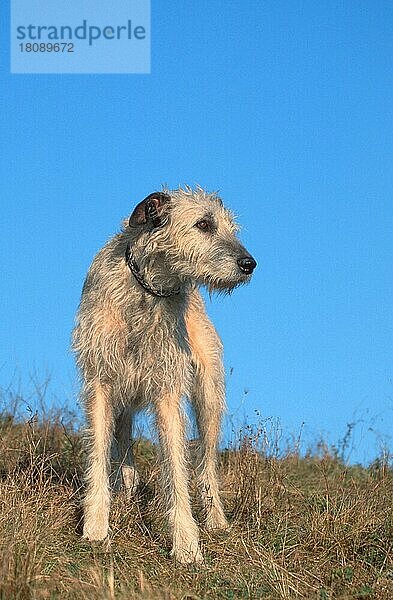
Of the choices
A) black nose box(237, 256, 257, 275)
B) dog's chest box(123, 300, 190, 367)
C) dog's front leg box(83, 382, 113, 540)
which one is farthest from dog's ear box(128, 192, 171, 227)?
dog's front leg box(83, 382, 113, 540)

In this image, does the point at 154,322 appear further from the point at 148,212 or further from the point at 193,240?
the point at 148,212

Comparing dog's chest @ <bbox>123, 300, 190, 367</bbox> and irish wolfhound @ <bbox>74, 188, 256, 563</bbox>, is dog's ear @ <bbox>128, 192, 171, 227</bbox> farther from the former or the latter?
dog's chest @ <bbox>123, 300, 190, 367</bbox>

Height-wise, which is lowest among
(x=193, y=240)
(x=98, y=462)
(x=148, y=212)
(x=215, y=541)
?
(x=215, y=541)

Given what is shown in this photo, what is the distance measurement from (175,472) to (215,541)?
773mm

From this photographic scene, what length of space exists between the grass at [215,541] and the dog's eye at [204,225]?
2.64 meters

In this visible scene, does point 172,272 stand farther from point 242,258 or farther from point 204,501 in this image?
point 204,501

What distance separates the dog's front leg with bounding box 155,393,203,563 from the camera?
8.19 meters

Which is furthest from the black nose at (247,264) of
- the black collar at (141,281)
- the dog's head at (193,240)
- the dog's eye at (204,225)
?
the black collar at (141,281)

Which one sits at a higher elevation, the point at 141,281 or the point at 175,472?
the point at 141,281

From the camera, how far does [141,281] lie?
848 centimetres

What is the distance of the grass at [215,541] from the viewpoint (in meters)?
6.46

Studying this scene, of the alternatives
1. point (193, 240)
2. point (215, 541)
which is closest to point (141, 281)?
point (193, 240)

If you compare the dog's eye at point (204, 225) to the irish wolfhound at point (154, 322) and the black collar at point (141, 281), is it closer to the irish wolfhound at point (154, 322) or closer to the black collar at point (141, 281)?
the irish wolfhound at point (154, 322)

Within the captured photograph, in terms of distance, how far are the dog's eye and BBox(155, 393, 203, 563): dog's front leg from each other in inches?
59.7
